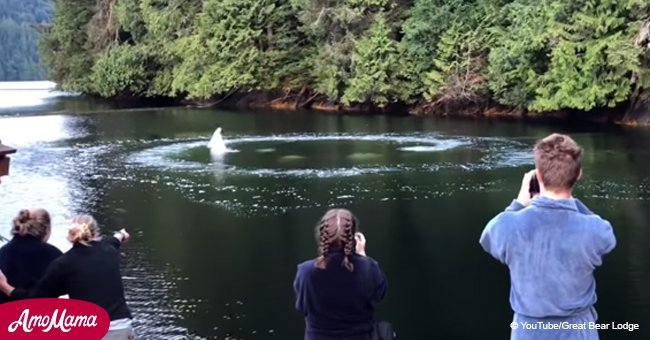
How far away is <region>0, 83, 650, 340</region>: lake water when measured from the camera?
9.23 meters

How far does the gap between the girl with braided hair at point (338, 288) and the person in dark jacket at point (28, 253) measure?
170 cm

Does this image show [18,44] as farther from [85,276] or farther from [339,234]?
[339,234]

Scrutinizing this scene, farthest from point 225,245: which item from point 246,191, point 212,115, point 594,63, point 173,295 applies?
point 212,115

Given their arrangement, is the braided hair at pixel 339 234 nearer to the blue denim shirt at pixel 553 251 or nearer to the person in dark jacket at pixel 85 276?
the blue denim shirt at pixel 553 251

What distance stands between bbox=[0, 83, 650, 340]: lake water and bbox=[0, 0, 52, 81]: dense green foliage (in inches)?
3362

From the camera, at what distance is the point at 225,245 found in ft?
40.2

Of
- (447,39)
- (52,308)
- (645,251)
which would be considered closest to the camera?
(52,308)

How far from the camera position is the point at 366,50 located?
35.7m

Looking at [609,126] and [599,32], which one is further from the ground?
[599,32]

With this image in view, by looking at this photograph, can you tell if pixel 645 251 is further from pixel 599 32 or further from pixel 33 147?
pixel 33 147

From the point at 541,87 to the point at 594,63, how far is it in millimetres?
2954

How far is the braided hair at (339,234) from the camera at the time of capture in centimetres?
407

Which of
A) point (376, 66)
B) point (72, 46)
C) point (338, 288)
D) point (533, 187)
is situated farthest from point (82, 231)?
point (72, 46)

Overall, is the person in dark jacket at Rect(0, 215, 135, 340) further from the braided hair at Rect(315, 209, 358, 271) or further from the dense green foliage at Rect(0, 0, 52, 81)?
the dense green foliage at Rect(0, 0, 52, 81)
